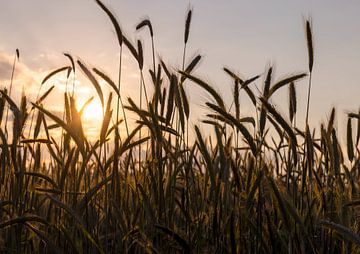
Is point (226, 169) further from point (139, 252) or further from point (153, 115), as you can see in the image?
point (139, 252)

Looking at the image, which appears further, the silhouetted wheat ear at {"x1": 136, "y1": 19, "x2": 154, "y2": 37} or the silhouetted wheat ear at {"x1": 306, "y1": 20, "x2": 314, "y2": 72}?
the silhouetted wheat ear at {"x1": 136, "y1": 19, "x2": 154, "y2": 37}

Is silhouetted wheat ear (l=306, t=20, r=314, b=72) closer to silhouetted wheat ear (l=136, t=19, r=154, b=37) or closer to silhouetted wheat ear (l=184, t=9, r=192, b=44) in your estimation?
silhouetted wheat ear (l=184, t=9, r=192, b=44)

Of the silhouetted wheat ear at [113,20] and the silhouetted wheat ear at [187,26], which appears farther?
the silhouetted wheat ear at [187,26]

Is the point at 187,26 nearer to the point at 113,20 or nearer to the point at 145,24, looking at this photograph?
the point at 145,24

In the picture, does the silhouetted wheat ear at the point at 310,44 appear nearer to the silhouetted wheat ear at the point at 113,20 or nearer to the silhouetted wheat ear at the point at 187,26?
the silhouetted wheat ear at the point at 187,26

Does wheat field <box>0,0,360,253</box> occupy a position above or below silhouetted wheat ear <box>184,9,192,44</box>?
below

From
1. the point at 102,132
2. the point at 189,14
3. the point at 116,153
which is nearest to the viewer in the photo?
the point at 116,153

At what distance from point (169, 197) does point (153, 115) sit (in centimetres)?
45

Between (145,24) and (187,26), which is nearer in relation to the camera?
(145,24)

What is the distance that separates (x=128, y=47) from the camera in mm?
2648

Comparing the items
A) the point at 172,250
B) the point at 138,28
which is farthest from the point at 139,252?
the point at 138,28

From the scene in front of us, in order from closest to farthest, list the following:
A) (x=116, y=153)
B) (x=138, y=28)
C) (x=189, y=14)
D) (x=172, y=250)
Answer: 1. (x=116, y=153)
2. (x=172, y=250)
3. (x=138, y=28)
4. (x=189, y=14)

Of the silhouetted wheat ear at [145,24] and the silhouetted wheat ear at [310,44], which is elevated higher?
the silhouetted wheat ear at [145,24]

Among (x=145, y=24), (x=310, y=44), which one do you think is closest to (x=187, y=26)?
(x=145, y=24)
